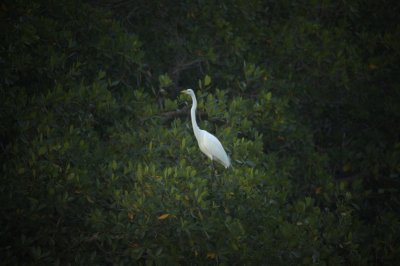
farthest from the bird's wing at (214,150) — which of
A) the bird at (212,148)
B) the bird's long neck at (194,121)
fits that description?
the bird's long neck at (194,121)

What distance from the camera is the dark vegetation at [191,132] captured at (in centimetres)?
457

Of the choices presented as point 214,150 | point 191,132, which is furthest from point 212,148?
point 191,132

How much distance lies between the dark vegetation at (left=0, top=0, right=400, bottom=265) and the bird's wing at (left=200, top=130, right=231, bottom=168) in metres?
0.09

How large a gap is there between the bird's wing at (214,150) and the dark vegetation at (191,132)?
95 millimetres

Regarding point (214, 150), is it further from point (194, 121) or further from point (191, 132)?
point (191, 132)

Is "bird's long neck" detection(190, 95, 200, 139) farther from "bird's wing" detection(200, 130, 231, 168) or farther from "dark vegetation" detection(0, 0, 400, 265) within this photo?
"bird's wing" detection(200, 130, 231, 168)

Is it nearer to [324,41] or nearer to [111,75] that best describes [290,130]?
[324,41]

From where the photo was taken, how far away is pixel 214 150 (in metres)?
5.41

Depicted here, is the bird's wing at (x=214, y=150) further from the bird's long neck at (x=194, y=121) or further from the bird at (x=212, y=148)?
the bird's long neck at (x=194, y=121)

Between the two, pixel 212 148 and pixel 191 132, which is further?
pixel 191 132

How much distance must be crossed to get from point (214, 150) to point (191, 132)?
0.75 metres

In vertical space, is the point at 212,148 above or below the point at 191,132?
above

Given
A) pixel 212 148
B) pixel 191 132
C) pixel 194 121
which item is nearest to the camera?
pixel 212 148

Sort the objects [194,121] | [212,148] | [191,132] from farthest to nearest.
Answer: [191,132]
[194,121]
[212,148]
